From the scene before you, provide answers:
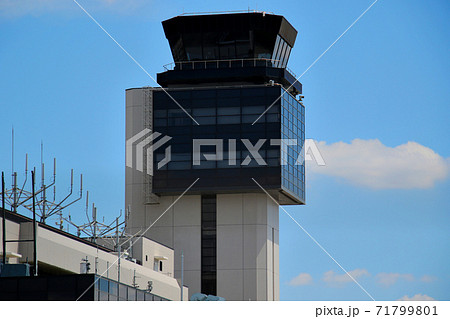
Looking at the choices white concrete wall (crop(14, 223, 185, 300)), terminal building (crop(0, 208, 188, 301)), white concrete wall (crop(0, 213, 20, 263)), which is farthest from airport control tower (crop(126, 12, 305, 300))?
white concrete wall (crop(0, 213, 20, 263))

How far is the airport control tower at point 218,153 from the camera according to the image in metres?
134

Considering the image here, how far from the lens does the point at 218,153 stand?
135 m

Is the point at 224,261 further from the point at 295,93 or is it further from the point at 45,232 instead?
the point at 45,232

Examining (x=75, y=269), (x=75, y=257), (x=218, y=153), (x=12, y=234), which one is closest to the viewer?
(x=12, y=234)

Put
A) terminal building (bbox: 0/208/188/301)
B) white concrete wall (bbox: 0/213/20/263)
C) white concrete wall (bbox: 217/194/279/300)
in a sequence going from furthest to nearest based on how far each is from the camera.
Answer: white concrete wall (bbox: 217/194/279/300), white concrete wall (bbox: 0/213/20/263), terminal building (bbox: 0/208/188/301)

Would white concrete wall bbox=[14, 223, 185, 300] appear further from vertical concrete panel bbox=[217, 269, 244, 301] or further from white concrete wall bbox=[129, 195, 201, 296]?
white concrete wall bbox=[129, 195, 201, 296]

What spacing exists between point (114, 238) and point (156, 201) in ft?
43.8

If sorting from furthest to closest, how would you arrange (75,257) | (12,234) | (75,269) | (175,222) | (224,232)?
(175,222), (224,232), (75,257), (75,269), (12,234)

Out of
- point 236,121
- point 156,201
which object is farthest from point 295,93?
point 156,201

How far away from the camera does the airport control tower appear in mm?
134375

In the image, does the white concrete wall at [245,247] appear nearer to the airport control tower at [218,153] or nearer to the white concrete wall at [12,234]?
the airport control tower at [218,153]

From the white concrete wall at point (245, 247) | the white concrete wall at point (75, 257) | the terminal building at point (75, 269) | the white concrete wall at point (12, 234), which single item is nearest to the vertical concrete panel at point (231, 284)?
the white concrete wall at point (245, 247)

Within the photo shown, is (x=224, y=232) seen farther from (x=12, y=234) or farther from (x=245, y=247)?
(x=12, y=234)

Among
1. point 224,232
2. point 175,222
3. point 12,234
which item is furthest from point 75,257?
point 224,232
